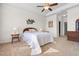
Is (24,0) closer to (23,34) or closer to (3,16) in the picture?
(3,16)

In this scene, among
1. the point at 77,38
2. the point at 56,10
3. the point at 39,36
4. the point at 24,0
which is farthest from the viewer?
the point at 56,10

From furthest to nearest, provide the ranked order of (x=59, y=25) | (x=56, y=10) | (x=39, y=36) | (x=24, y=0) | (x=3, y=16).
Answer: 1. (x=59, y=25)
2. (x=56, y=10)
3. (x=3, y=16)
4. (x=39, y=36)
5. (x=24, y=0)

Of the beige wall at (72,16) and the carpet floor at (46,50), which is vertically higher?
the beige wall at (72,16)

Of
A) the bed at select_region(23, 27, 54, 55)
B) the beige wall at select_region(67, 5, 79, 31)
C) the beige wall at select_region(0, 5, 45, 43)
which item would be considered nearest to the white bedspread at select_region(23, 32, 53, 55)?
the bed at select_region(23, 27, 54, 55)

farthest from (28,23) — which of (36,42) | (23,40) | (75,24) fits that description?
(75,24)

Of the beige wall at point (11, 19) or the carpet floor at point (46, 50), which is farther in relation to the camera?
the beige wall at point (11, 19)

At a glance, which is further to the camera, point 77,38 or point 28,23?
point 28,23

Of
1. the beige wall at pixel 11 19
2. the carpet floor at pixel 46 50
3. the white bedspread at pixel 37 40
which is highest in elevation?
the beige wall at pixel 11 19

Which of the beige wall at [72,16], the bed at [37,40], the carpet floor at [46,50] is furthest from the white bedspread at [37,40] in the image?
the beige wall at [72,16]

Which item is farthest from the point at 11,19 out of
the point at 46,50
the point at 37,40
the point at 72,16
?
the point at 72,16

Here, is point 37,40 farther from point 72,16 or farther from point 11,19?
point 72,16

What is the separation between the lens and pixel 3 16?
193 inches

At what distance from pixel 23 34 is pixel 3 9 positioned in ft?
6.02

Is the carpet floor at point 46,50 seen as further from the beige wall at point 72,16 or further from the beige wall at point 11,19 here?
the beige wall at point 72,16
